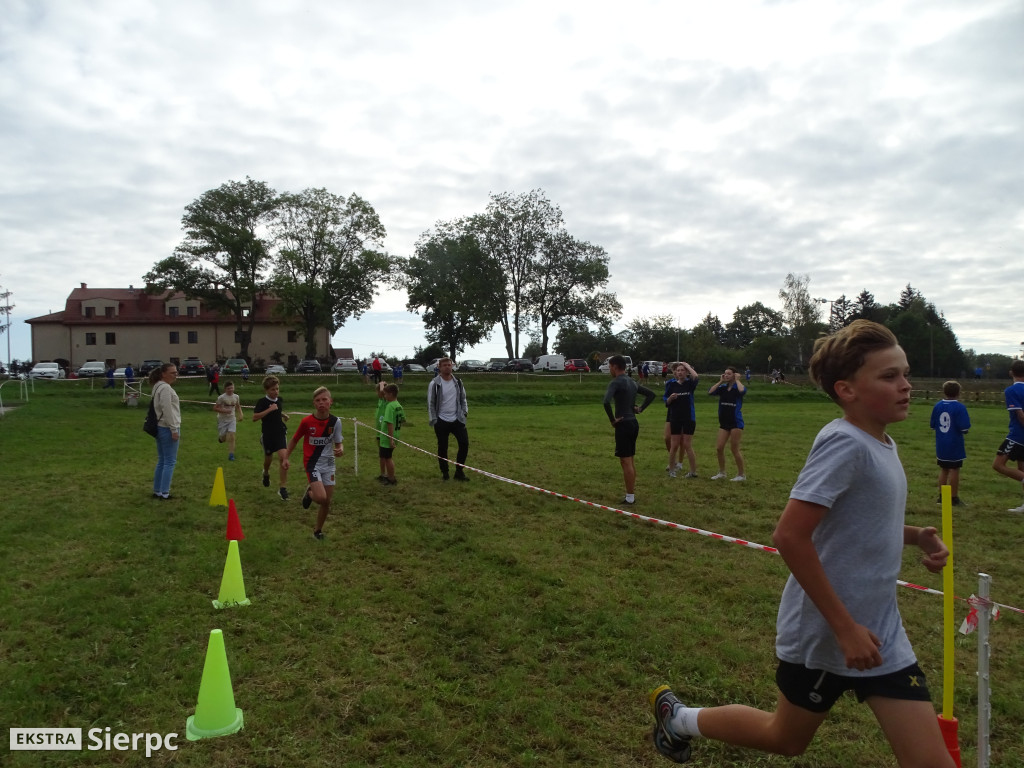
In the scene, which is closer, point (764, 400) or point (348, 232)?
point (764, 400)

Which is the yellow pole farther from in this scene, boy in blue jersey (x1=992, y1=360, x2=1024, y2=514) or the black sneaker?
boy in blue jersey (x1=992, y1=360, x2=1024, y2=514)

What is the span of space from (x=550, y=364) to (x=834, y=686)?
60.5 meters

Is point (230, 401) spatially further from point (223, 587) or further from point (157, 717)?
point (157, 717)

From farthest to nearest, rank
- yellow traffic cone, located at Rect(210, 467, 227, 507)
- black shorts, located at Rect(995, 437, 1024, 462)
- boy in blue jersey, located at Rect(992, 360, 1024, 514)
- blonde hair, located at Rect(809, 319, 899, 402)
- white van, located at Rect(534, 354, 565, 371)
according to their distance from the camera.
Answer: white van, located at Rect(534, 354, 565, 371) → yellow traffic cone, located at Rect(210, 467, 227, 507) → black shorts, located at Rect(995, 437, 1024, 462) → boy in blue jersey, located at Rect(992, 360, 1024, 514) → blonde hair, located at Rect(809, 319, 899, 402)

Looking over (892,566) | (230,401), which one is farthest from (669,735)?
(230,401)

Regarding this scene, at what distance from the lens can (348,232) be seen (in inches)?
2366

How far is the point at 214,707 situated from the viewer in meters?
3.57

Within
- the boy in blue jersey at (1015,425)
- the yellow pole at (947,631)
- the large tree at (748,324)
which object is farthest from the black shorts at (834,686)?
the large tree at (748,324)

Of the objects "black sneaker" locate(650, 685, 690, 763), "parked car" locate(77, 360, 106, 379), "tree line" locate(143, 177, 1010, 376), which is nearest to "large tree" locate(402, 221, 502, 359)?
"tree line" locate(143, 177, 1010, 376)

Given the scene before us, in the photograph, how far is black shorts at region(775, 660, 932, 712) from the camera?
7.04 ft

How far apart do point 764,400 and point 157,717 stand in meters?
40.3

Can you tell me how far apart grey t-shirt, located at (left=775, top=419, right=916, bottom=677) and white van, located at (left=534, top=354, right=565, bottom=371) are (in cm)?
5921

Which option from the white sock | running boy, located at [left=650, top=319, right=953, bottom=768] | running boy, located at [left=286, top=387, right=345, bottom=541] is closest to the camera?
running boy, located at [left=650, top=319, right=953, bottom=768]

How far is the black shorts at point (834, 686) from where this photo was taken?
84.4 inches
